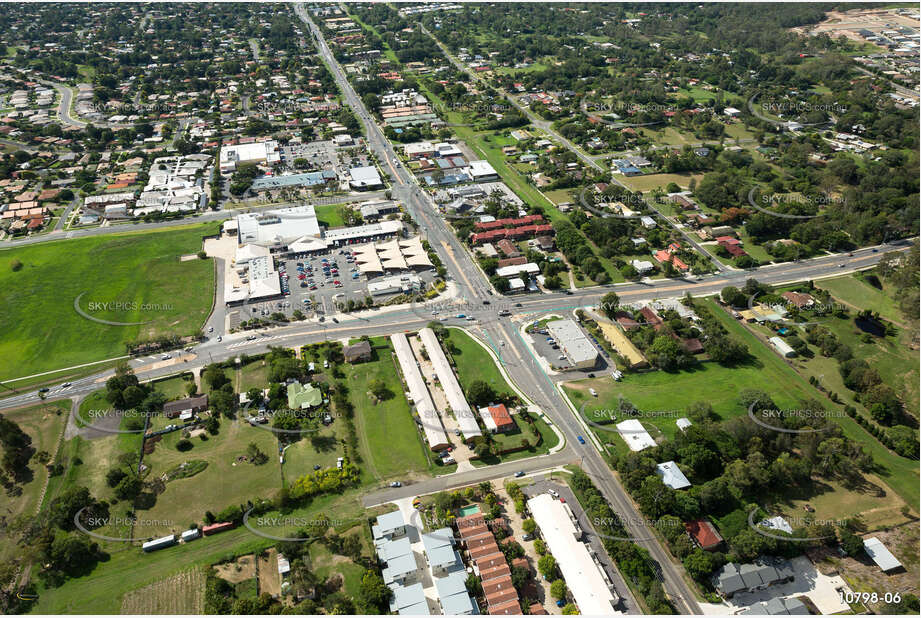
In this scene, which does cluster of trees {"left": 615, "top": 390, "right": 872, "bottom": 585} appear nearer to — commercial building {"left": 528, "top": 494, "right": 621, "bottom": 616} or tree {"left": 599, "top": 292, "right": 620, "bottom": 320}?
commercial building {"left": 528, "top": 494, "right": 621, "bottom": 616}

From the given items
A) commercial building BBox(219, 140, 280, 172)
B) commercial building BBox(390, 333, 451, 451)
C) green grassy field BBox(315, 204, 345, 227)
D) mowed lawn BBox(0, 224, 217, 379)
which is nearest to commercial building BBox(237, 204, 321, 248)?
green grassy field BBox(315, 204, 345, 227)

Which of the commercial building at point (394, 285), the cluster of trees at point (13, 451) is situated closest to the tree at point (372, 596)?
the cluster of trees at point (13, 451)

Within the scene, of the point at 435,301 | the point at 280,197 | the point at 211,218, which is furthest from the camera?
the point at 280,197

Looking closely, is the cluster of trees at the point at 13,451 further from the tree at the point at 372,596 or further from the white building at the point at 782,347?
the white building at the point at 782,347

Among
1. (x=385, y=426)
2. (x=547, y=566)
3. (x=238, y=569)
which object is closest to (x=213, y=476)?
(x=238, y=569)

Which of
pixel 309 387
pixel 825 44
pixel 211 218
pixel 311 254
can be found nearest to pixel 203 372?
pixel 309 387

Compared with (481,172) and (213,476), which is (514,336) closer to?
(213,476)

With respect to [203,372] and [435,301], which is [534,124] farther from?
[203,372]
